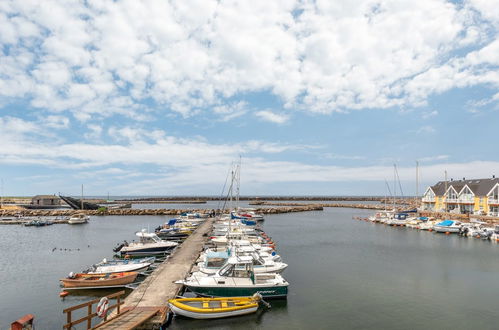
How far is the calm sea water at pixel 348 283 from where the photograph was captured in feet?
61.5

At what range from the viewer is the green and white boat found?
2023cm

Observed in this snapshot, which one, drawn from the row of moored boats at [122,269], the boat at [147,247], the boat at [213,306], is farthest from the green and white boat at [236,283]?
the boat at [147,247]

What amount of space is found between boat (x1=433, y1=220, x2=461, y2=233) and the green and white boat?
45.7 m

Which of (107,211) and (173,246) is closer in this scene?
(173,246)

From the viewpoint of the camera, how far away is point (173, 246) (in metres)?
35.4

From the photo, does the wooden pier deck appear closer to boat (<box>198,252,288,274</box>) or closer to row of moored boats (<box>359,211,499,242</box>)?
boat (<box>198,252,288,274</box>)

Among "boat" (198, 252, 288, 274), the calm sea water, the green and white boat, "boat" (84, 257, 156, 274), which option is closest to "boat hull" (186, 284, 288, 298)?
the green and white boat

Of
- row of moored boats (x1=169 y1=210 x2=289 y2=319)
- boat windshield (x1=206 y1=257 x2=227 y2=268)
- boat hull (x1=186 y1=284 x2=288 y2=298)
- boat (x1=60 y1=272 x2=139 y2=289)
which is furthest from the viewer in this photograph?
boat windshield (x1=206 y1=257 x2=227 y2=268)

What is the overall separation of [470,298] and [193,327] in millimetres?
19642

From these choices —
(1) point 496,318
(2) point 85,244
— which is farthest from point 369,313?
(2) point 85,244

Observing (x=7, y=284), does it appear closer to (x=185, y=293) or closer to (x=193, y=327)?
(x=185, y=293)

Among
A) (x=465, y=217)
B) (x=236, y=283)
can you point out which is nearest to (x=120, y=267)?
(x=236, y=283)

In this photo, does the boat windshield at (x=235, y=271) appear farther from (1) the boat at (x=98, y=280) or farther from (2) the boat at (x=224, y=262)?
(1) the boat at (x=98, y=280)

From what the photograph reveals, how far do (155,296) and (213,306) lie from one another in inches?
151
